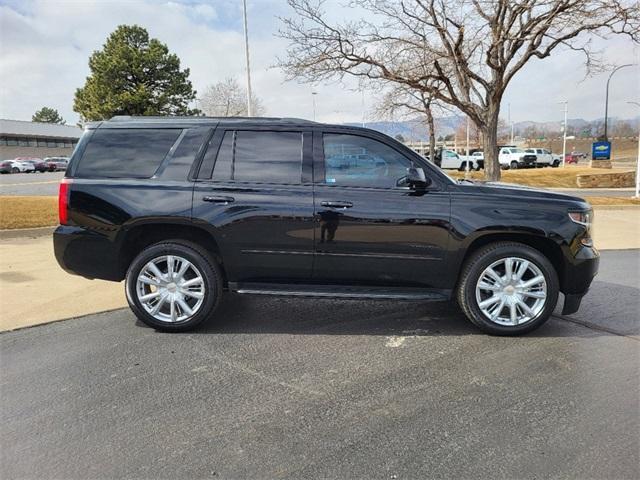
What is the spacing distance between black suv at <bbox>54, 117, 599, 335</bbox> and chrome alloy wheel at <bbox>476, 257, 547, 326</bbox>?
0.04 ft

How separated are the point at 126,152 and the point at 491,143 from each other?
42.2 ft

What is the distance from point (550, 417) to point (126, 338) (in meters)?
3.45

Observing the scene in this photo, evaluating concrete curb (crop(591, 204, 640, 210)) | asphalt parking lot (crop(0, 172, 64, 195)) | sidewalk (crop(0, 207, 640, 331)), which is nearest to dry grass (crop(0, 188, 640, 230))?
sidewalk (crop(0, 207, 640, 331))

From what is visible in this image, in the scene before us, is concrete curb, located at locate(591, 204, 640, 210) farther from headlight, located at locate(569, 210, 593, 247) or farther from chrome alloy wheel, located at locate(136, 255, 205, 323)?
chrome alloy wheel, located at locate(136, 255, 205, 323)

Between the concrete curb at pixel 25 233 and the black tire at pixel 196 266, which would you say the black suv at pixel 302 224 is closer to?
the black tire at pixel 196 266

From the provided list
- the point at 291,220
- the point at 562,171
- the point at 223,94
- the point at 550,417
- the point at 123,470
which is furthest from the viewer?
the point at 223,94

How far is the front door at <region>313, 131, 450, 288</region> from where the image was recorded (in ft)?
13.7

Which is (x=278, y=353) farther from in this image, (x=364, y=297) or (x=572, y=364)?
(x=572, y=364)

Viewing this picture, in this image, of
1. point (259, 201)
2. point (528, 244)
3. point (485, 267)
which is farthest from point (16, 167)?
point (528, 244)

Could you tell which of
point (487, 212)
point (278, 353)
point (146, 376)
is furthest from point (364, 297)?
point (146, 376)

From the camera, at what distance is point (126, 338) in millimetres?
4289

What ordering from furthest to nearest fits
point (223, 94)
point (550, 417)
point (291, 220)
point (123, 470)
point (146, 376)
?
1. point (223, 94)
2. point (291, 220)
3. point (146, 376)
4. point (550, 417)
5. point (123, 470)

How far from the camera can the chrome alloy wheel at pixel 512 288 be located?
13.8ft

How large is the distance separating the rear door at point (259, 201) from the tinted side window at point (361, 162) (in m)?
0.21
